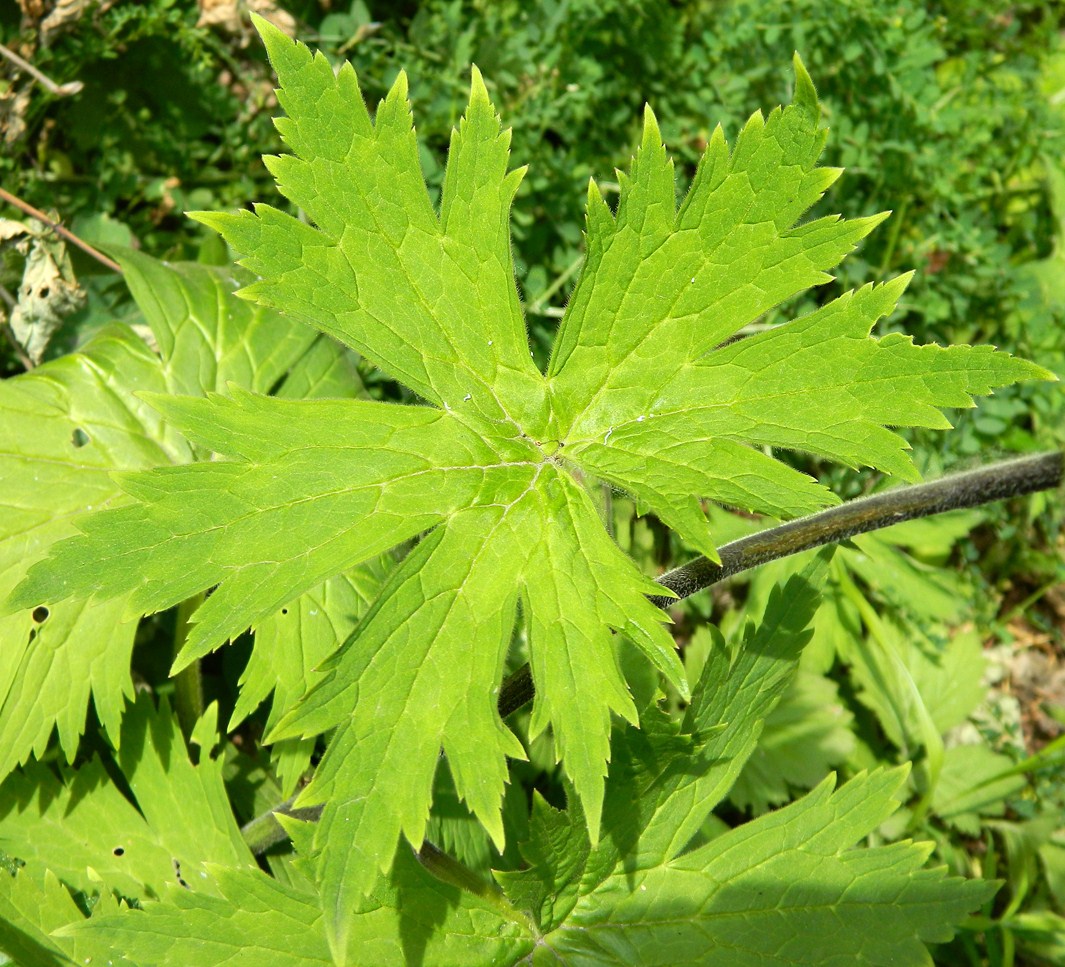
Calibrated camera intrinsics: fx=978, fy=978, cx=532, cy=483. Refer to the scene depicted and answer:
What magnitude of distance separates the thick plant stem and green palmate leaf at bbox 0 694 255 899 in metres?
1.00

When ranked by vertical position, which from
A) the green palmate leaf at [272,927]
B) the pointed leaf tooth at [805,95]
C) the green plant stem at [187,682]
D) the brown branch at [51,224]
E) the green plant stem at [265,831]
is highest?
the pointed leaf tooth at [805,95]

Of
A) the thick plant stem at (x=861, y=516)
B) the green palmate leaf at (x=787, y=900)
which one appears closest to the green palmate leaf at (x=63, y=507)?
the thick plant stem at (x=861, y=516)

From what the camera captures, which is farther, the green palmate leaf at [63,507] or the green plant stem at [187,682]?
the green plant stem at [187,682]

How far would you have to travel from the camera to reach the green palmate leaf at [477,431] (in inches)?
72.6

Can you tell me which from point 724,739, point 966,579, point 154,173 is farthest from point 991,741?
point 154,173

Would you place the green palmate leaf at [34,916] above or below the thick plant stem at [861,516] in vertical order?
below

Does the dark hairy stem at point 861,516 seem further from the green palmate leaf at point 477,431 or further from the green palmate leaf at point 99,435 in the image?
the green palmate leaf at point 99,435

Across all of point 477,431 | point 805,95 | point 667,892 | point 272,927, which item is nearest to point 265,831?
point 272,927

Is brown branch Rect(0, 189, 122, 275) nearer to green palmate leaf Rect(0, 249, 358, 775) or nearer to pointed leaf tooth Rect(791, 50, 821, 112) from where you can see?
green palmate leaf Rect(0, 249, 358, 775)

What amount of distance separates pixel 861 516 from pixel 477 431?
0.85 meters

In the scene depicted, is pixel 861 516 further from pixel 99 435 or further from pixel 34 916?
pixel 34 916

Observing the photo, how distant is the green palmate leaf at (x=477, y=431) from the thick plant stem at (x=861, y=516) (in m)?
0.12

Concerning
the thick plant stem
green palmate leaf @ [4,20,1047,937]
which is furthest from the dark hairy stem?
green palmate leaf @ [4,20,1047,937]

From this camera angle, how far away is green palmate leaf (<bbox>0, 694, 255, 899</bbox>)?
2604mm
